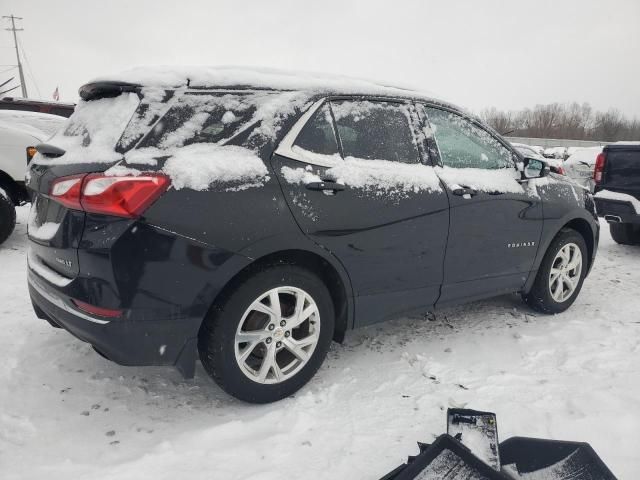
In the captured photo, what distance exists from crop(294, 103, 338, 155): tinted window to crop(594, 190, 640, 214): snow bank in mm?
5131

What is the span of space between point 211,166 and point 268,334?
2.91ft

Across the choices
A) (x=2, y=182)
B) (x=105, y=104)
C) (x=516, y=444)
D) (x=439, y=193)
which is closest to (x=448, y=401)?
(x=516, y=444)

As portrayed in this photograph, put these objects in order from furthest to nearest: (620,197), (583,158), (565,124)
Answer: (565,124) → (583,158) → (620,197)

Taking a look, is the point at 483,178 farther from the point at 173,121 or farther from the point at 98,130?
the point at 98,130

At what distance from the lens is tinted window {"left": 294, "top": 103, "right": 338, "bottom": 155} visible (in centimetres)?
255

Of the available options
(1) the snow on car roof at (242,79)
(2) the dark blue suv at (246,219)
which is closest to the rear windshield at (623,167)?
(2) the dark blue suv at (246,219)

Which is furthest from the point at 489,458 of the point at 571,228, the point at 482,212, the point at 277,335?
the point at 571,228

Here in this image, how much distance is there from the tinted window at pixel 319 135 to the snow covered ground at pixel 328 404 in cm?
137

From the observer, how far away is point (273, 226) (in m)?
2.36

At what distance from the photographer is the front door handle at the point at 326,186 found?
2.49 m

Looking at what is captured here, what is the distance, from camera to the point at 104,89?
8.06 feet

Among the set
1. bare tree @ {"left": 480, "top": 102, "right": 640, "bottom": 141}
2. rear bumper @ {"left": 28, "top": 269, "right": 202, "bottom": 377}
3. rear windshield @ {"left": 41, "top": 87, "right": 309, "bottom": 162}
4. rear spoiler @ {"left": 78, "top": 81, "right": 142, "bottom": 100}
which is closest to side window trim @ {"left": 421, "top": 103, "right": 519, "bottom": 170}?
rear windshield @ {"left": 41, "top": 87, "right": 309, "bottom": 162}

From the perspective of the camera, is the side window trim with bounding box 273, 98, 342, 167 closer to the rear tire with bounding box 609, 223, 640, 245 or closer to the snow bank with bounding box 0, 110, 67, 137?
the snow bank with bounding box 0, 110, 67, 137

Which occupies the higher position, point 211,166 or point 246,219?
point 211,166
